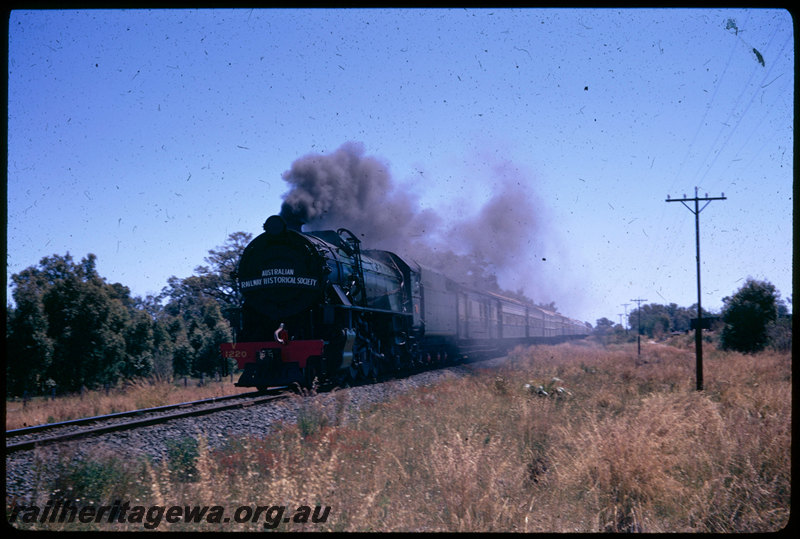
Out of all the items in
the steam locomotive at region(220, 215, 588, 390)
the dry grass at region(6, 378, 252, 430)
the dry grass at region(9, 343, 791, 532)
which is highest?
the steam locomotive at region(220, 215, 588, 390)

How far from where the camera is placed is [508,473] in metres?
7.15

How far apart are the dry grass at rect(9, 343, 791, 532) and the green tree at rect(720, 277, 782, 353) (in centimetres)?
3105

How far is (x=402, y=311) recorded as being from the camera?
65.1 feet

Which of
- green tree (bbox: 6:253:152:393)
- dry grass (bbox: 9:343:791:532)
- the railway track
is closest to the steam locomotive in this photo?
the railway track

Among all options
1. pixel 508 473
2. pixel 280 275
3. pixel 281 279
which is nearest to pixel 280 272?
pixel 280 275

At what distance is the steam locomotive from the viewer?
13531 mm

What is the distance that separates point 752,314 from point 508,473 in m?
38.3

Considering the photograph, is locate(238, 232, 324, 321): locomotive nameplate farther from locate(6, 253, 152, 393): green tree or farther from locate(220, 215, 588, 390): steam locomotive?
locate(6, 253, 152, 393): green tree

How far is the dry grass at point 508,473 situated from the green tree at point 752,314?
3105 cm

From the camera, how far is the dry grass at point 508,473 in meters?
5.55

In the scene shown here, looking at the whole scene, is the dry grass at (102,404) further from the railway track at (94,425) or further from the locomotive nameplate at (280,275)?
the locomotive nameplate at (280,275)

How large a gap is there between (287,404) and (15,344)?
92.9 ft

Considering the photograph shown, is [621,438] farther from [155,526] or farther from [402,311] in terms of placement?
[402,311]

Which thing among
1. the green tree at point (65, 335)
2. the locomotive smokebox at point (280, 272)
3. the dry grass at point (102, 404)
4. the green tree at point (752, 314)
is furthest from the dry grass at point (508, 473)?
the green tree at point (752, 314)
